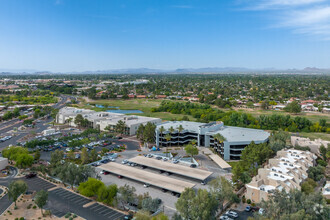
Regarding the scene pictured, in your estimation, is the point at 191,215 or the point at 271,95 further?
the point at 271,95

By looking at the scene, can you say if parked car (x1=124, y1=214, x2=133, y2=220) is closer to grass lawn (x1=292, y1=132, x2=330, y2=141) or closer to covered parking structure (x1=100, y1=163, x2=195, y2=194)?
covered parking structure (x1=100, y1=163, x2=195, y2=194)

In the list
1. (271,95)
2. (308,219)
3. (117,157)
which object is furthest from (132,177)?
(271,95)

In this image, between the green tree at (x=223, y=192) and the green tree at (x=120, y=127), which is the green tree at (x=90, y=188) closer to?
the green tree at (x=223, y=192)

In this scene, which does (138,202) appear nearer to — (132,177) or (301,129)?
(132,177)

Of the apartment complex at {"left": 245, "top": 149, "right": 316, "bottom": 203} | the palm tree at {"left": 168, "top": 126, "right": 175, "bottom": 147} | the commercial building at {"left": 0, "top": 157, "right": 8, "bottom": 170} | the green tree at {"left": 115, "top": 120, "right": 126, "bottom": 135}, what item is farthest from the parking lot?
the green tree at {"left": 115, "top": 120, "right": 126, "bottom": 135}

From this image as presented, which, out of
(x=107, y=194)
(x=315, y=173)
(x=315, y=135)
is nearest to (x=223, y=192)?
(x=107, y=194)

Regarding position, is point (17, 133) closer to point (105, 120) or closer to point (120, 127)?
point (105, 120)
